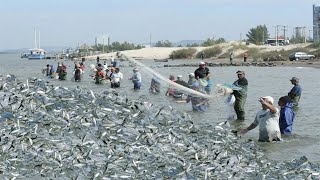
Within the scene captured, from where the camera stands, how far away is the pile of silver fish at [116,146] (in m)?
10.4

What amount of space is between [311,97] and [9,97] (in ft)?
56.7

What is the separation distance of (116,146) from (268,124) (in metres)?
3.81

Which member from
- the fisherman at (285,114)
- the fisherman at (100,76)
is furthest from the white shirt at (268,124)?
the fisherman at (100,76)

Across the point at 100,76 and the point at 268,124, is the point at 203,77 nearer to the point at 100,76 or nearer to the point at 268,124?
the point at 268,124

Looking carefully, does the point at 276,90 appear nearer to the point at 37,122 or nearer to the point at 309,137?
the point at 309,137

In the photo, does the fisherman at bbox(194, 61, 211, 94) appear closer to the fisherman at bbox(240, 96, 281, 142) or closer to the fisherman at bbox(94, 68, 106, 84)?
the fisherman at bbox(240, 96, 281, 142)

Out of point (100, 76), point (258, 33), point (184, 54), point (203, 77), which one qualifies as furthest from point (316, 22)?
point (203, 77)

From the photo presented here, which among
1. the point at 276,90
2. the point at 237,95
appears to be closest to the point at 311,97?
the point at 276,90

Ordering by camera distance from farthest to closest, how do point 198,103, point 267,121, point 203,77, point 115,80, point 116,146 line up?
1. point 115,80
2. point 203,77
3. point 198,103
4. point 267,121
5. point 116,146

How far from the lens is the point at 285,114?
578 inches

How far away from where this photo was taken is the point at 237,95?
1809cm

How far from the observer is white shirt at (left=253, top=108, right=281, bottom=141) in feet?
44.4

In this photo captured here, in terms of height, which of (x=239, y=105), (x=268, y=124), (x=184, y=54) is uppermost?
(x=184, y=54)

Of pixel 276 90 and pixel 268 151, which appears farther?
pixel 276 90
